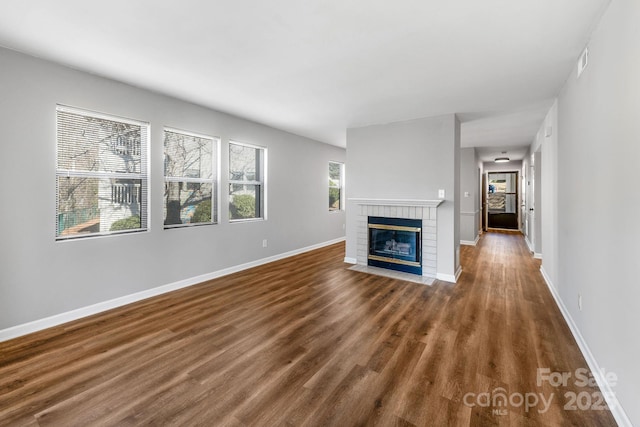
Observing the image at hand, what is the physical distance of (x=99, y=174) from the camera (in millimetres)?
3016

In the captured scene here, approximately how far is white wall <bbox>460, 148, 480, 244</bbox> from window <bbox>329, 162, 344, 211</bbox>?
10.3ft

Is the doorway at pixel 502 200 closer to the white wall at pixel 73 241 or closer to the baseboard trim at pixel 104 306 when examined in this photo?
the baseboard trim at pixel 104 306

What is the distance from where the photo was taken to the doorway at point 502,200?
10.1 metres

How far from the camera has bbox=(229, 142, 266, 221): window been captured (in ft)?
15.0

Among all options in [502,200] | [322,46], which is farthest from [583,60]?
[502,200]

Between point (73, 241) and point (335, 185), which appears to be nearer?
point (73, 241)

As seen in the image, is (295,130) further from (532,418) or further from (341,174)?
(532,418)

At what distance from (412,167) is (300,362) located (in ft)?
11.3

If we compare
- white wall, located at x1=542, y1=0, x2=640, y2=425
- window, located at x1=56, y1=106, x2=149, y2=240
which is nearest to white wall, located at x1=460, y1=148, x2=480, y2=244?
white wall, located at x1=542, y1=0, x2=640, y2=425

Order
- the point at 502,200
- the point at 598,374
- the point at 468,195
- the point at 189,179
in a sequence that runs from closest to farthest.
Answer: the point at 598,374 < the point at 189,179 < the point at 468,195 < the point at 502,200

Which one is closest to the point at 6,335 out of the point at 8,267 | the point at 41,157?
the point at 8,267

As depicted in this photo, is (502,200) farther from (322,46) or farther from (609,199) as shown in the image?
(322,46)

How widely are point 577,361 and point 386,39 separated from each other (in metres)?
2.92

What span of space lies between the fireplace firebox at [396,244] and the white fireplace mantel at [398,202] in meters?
0.27
